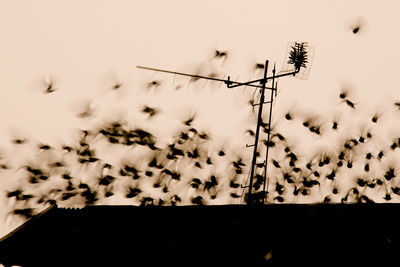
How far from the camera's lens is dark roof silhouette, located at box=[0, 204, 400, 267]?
13.1ft

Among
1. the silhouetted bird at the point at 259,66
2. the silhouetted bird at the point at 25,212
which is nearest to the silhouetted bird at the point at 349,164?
the silhouetted bird at the point at 259,66

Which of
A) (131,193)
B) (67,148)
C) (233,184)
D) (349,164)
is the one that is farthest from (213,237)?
(349,164)

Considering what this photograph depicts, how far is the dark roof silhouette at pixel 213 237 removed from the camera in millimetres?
3979

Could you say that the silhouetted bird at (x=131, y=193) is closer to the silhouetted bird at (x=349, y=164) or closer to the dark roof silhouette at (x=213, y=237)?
the dark roof silhouette at (x=213, y=237)

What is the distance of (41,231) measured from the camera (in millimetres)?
4637

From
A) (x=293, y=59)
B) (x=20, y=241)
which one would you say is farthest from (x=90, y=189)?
(x=293, y=59)

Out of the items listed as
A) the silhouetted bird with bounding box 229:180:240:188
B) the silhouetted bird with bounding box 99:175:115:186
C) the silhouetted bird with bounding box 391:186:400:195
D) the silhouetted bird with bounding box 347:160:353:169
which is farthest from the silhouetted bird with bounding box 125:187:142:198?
the silhouetted bird with bounding box 391:186:400:195

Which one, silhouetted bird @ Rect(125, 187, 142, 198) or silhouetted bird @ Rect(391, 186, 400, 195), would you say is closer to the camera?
silhouetted bird @ Rect(125, 187, 142, 198)

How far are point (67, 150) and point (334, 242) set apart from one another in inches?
215

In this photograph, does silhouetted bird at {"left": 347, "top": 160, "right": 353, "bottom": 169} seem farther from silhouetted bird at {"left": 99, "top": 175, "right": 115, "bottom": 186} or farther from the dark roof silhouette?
silhouetted bird at {"left": 99, "top": 175, "right": 115, "bottom": 186}

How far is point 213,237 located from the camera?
4.32 m

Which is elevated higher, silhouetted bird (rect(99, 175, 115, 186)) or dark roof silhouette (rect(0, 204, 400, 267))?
silhouetted bird (rect(99, 175, 115, 186))

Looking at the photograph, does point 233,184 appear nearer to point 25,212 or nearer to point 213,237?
point 213,237

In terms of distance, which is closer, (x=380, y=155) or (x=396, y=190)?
(x=380, y=155)
